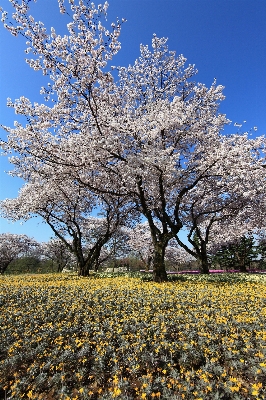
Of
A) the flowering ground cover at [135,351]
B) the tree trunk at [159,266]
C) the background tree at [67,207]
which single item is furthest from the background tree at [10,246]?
the flowering ground cover at [135,351]

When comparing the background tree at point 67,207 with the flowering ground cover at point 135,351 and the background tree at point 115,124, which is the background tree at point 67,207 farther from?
the flowering ground cover at point 135,351

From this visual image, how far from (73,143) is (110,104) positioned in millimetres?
3391

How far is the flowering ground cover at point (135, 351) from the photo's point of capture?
4.01 metres

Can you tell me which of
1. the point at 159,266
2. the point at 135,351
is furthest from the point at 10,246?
the point at 135,351

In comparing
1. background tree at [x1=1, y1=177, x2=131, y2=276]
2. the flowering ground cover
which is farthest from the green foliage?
the flowering ground cover

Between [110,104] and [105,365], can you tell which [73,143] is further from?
[105,365]

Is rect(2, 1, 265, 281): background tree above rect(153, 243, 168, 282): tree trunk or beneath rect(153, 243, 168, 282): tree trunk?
above

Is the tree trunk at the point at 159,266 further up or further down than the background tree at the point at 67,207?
further down

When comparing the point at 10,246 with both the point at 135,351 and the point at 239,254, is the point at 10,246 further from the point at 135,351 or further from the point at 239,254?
the point at 135,351

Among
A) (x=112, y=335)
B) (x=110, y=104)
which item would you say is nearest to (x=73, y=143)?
(x=110, y=104)

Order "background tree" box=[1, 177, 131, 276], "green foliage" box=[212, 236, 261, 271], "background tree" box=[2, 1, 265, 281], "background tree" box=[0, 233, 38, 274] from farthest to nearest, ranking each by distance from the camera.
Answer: "background tree" box=[0, 233, 38, 274], "green foliage" box=[212, 236, 261, 271], "background tree" box=[1, 177, 131, 276], "background tree" box=[2, 1, 265, 281]

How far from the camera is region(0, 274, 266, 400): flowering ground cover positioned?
401cm

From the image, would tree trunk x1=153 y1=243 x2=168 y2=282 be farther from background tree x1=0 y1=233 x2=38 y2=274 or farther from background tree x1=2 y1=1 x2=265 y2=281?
background tree x1=0 y1=233 x2=38 y2=274

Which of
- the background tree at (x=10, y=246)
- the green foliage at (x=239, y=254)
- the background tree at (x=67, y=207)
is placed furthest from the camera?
the background tree at (x=10, y=246)
